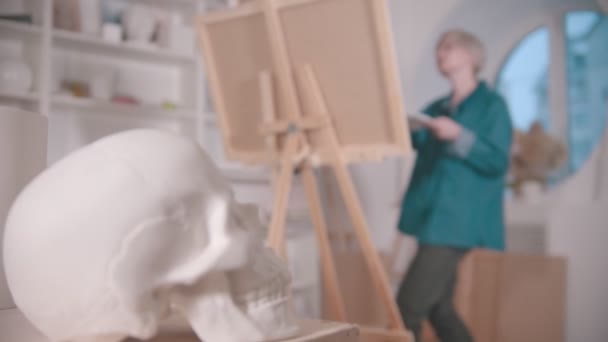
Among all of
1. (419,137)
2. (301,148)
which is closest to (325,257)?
(301,148)

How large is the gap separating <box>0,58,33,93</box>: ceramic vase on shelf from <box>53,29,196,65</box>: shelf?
0.68 ft

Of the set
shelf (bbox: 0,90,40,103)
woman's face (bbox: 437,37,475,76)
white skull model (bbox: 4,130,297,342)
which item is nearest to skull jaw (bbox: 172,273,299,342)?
white skull model (bbox: 4,130,297,342)

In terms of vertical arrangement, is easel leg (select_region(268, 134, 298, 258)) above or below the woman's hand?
below

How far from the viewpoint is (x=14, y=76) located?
7.79 feet

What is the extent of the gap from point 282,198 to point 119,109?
133 centimetres

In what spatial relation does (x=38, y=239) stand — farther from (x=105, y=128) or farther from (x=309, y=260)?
(x=309, y=260)

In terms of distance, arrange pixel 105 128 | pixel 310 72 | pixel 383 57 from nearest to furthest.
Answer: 1. pixel 383 57
2. pixel 310 72
3. pixel 105 128

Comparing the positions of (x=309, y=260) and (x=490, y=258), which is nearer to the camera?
(x=490, y=258)

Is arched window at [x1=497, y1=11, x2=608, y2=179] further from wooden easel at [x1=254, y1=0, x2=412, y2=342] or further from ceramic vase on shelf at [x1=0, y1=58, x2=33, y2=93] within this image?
ceramic vase on shelf at [x1=0, y1=58, x2=33, y2=93]

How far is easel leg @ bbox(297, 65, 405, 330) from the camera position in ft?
5.62

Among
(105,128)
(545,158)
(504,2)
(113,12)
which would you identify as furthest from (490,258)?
(113,12)

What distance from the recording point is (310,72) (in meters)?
1.82

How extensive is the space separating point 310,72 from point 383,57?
24 cm

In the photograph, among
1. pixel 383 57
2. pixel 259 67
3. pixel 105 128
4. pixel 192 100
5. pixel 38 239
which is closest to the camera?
pixel 38 239
